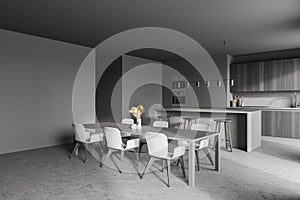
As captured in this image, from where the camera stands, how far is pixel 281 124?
7.25 m

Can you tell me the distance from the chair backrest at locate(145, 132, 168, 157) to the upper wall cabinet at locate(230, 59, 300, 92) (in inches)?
226

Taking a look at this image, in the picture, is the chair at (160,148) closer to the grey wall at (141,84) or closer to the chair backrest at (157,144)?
the chair backrest at (157,144)

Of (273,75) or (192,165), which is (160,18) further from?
(273,75)

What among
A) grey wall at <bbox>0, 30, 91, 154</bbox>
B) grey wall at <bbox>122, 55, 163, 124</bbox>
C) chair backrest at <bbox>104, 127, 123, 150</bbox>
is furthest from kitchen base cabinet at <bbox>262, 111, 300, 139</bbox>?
grey wall at <bbox>0, 30, 91, 154</bbox>

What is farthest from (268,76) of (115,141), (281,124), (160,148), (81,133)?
(81,133)

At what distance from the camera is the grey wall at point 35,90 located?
5309mm

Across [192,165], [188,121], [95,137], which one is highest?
[188,121]

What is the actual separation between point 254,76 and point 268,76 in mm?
432

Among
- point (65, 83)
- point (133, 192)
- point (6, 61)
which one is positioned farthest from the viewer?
point (65, 83)

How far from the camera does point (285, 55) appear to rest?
302 inches

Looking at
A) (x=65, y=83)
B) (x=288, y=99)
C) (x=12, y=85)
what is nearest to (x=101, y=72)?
(x=65, y=83)

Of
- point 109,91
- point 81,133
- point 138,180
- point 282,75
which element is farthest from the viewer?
point 109,91

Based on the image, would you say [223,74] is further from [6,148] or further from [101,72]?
[6,148]

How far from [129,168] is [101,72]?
196 inches
